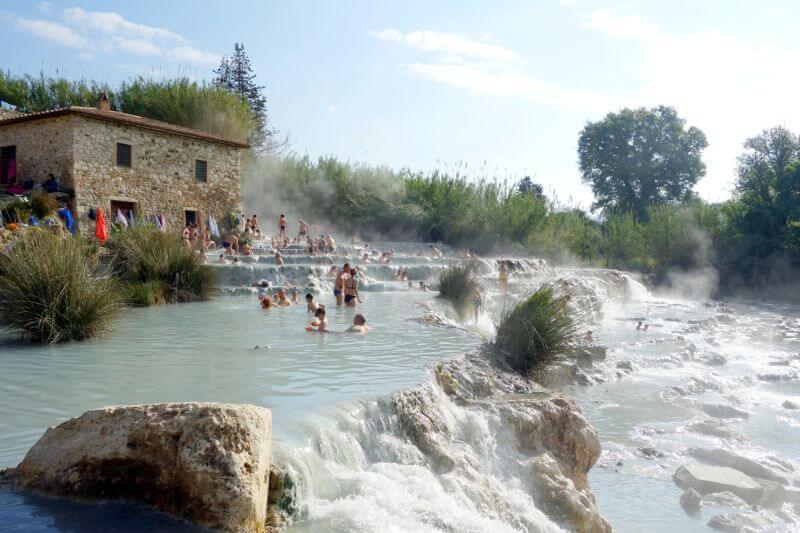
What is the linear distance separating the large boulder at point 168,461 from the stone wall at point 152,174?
1757 cm

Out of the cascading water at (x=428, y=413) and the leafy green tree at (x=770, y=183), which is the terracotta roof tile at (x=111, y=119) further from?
the leafy green tree at (x=770, y=183)

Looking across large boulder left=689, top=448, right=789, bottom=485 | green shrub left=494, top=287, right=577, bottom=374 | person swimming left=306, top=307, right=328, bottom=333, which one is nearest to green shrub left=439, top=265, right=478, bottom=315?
person swimming left=306, top=307, right=328, bottom=333

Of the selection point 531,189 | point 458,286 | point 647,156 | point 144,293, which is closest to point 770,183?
point 531,189

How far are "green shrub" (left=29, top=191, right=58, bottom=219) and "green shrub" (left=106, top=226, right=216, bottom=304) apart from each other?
502 cm

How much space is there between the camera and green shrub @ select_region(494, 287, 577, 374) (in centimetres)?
812

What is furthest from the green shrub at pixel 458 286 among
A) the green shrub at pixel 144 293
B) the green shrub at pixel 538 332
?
the green shrub at pixel 144 293

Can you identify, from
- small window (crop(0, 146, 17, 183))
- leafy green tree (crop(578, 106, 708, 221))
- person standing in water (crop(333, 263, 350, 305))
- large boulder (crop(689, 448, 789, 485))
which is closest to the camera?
large boulder (crop(689, 448, 789, 485))

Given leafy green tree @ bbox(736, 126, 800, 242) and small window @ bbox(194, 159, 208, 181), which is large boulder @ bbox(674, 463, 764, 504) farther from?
leafy green tree @ bbox(736, 126, 800, 242)

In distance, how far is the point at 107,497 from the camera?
3582 millimetres

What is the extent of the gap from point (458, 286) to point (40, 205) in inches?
471

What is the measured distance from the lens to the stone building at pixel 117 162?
1933 cm

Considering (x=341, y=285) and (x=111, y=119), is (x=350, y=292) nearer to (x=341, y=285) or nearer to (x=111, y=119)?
(x=341, y=285)

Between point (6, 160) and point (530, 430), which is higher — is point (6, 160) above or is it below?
above

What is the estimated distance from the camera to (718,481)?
6.69 metres
